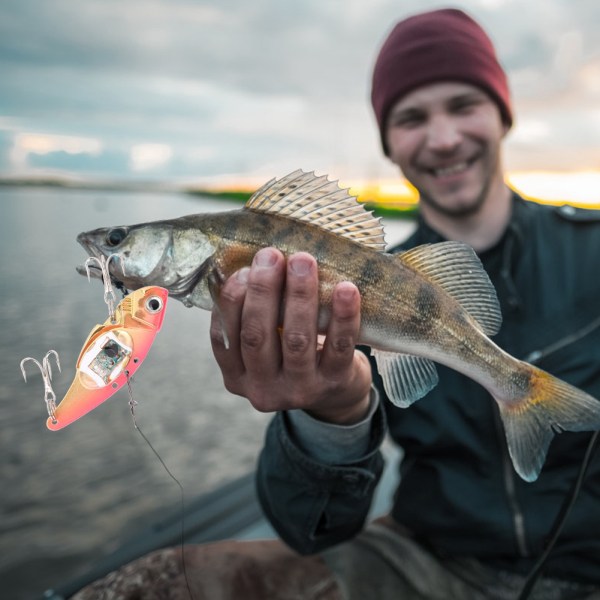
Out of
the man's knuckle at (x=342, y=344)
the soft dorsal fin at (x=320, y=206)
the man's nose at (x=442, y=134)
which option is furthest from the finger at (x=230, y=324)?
the man's nose at (x=442, y=134)

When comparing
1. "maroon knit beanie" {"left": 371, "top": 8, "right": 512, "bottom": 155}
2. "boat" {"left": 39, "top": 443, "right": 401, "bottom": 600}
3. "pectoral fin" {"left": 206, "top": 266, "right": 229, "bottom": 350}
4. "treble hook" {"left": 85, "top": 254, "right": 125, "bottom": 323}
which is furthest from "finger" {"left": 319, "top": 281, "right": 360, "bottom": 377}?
"maroon knit beanie" {"left": 371, "top": 8, "right": 512, "bottom": 155}

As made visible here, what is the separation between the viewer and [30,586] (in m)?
4.64

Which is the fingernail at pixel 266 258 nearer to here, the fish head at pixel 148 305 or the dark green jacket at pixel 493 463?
the fish head at pixel 148 305

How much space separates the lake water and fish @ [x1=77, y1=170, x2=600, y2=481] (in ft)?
4.23

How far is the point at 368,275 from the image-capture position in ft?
6.57

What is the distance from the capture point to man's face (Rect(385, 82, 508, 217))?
3.74m

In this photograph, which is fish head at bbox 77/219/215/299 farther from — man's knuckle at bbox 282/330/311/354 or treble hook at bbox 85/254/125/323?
man's knuckle at bbox 282/330/311/354

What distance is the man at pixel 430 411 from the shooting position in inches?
85.7

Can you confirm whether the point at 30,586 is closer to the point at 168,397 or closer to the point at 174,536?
the point at 174,536

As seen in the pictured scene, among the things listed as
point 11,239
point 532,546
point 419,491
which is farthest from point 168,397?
point 11,239

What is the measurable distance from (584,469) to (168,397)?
7018 millimetres

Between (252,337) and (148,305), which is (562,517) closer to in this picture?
(252,337)

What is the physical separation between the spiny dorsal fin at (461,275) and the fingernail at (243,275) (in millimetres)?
591

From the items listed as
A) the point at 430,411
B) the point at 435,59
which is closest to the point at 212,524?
the point at 430,411
